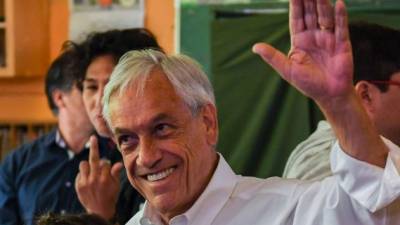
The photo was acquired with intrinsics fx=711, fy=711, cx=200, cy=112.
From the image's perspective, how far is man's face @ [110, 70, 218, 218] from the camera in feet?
4.51

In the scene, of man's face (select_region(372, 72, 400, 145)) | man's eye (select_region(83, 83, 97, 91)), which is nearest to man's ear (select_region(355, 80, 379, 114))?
man's face (select_region(372, 72, 400, 145))

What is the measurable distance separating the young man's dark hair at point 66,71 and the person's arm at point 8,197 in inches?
12.2

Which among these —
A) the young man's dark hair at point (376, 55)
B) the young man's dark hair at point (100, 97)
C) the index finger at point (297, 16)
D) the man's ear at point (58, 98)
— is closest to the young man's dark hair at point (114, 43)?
the young man's dark hair at point (100, 97)

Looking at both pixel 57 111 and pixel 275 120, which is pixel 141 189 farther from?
pixel 275 120

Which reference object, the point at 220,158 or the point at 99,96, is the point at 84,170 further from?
the point at 220,158

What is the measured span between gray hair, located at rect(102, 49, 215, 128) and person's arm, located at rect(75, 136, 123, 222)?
524 millimetres

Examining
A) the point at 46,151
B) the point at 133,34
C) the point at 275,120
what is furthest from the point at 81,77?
the point at 275,120

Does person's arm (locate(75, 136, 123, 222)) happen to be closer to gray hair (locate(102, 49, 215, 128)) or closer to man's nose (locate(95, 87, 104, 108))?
man's nose (locate(95, 87, 104, 108))

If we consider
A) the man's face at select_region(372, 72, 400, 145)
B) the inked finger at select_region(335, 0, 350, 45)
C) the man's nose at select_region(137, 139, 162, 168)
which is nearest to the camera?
the inked finger at select_region(335, 0, 350, 45)

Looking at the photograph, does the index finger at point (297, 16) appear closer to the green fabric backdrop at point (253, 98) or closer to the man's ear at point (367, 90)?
the man's ear at point (367, 90)

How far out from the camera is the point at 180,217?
144 cm

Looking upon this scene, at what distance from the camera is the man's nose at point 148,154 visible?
1364mm

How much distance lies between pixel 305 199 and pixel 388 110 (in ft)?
1.64

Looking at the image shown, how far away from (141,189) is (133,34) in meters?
0.86
